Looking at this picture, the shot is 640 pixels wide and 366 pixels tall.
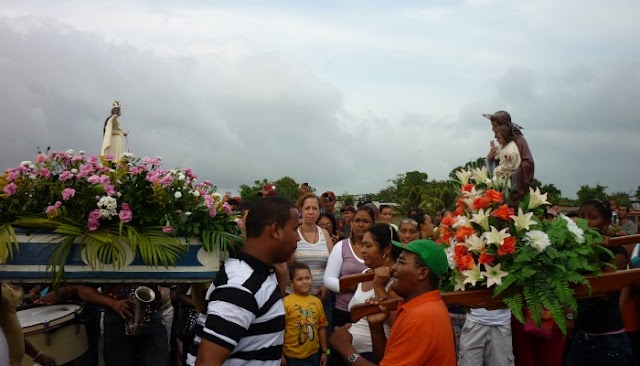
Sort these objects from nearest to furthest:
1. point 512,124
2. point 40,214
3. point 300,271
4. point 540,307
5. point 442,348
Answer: point 442,348
point 540,307
point 40,214
point 512,124
point 300,271

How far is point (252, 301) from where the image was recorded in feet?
8.52

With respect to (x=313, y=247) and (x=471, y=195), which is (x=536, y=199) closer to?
(x=471, y=195)

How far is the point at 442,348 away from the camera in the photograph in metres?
2.93

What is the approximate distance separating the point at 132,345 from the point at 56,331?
73cm

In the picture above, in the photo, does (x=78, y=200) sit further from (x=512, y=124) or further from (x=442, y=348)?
(x=512, y=124)

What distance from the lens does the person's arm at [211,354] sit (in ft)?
8.11

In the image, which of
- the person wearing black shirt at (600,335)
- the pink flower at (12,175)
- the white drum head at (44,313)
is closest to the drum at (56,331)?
the white drum head at (44,313)

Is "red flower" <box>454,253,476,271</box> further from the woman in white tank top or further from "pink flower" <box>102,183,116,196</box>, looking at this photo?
the woman in white tank top

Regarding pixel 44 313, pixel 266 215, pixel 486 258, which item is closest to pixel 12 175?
pixel 266 215

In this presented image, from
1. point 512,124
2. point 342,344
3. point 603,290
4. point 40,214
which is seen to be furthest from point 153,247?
point 512,124

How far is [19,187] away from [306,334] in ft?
9.56

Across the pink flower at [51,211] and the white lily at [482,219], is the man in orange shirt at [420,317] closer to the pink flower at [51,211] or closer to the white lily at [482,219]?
the white lily at [482,219]

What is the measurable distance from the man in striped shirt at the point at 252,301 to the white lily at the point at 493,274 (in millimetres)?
1317

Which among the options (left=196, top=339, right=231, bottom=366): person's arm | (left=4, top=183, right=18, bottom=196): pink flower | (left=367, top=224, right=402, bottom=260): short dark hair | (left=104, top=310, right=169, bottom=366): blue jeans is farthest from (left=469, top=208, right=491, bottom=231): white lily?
(left=104, top=310, right=169, bottom=366): blue jeans
